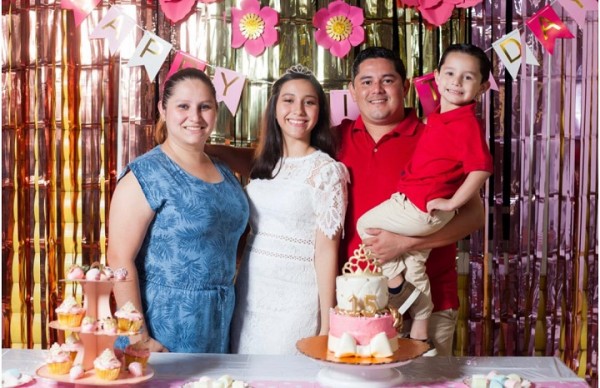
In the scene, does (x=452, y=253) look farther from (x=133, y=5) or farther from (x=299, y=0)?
(x=133, y=5)

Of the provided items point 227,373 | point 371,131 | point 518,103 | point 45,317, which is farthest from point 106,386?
point 518,103

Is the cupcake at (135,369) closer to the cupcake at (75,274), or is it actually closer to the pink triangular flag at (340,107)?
the cupcake at (75,274)

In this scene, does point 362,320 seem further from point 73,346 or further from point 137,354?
point 73,346

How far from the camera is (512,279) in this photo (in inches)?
137

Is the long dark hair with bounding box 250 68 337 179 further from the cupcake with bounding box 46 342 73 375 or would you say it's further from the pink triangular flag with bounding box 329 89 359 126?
the cupcake with bounding box 46 342 73 375

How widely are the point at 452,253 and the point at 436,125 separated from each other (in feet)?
1.63

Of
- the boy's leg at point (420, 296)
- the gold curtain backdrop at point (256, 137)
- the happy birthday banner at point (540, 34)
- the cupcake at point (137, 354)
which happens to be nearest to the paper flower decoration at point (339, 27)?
the gold curtain backdrop at point (256, 137)

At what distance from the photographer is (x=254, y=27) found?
333cm

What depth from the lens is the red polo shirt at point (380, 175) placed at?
269 centimetres

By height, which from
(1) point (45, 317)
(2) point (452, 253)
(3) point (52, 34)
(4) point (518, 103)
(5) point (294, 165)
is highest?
(3) point (52, 34)

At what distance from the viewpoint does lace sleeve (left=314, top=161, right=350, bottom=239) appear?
8.43ft

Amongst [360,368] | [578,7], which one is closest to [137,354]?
[360,368]

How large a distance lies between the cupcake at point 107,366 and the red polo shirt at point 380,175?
3.49 ft

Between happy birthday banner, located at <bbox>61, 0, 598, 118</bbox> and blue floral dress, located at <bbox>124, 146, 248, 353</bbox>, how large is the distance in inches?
Answer: 25.4
